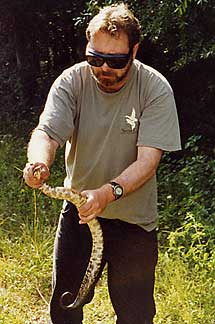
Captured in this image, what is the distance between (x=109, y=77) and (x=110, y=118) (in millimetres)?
169

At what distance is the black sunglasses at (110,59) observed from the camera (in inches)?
91.1

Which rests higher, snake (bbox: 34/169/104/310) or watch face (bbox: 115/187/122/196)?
watch face (bbox: 115/187/122/196)

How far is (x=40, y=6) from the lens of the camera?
8484mm

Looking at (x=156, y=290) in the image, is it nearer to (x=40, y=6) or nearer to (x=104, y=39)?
(x=104, y=39)

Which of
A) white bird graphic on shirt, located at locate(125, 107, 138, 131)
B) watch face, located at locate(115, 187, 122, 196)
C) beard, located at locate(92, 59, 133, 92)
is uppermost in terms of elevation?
beard, located at locate(92, 59, 133, 92)

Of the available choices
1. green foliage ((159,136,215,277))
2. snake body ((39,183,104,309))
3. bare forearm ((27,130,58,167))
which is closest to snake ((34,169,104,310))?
snake body ((39,183,104,309))

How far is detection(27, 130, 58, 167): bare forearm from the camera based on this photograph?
7.43 ft

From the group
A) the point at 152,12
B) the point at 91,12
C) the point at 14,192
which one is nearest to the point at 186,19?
the point at 152,12

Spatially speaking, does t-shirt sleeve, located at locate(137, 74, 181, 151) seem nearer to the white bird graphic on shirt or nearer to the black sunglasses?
the white bird graphic on shirt

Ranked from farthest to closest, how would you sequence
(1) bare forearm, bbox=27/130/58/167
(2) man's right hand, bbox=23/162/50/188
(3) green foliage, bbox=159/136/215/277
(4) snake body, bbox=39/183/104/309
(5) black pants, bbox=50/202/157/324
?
(3) green foliage, bbox=159/136/215/277
(5) black pants, bbox=50/202/157/324
(4) snake body, bbox=39/183/104/309
(1) bare forearm, bbox=27/130/58/167
(2) man's right hand, bbox=23/162/50/188

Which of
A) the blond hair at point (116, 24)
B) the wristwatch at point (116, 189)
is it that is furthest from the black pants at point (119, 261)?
the blond hair at point (116, 24)

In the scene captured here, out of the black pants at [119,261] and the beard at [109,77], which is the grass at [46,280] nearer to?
the black pants at [119,261]

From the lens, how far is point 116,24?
2.29 meters

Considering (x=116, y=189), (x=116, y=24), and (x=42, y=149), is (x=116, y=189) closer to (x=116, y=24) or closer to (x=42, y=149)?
(x=42, y=149)
